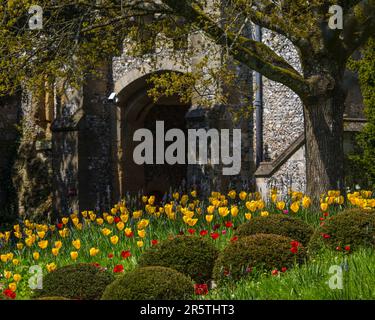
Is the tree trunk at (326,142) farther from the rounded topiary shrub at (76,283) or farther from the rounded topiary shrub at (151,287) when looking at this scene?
the rounded topiary shrub at (151,287)

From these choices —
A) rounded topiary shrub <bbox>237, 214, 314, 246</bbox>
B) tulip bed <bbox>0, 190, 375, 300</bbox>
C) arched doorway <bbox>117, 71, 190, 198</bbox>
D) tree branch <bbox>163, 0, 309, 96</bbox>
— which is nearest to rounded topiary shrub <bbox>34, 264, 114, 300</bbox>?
tulip bed <bbox>0, 190, 375, 300</bbox>

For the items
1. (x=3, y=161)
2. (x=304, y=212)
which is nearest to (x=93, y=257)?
(x=304, y=212)

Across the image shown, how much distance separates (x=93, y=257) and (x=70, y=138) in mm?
8758

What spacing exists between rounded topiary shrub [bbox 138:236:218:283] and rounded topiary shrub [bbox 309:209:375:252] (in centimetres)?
102

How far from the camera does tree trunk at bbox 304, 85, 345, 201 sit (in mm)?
9922

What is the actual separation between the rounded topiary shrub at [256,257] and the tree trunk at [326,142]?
388cm

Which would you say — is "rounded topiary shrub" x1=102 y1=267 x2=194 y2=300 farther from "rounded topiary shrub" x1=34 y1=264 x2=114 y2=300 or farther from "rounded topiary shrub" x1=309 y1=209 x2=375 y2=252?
"rounded topiary shrub" x1=309 y1=209 x2=375 y2=252

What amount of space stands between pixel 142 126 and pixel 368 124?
22.4 feet

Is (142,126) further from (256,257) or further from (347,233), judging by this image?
(256,257)

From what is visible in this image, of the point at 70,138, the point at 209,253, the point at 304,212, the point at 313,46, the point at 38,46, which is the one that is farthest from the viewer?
the point at 70,138

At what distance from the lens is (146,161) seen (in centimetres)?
1852

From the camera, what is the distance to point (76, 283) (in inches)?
236

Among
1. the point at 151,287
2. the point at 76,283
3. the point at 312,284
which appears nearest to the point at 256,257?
the point at 312,284
